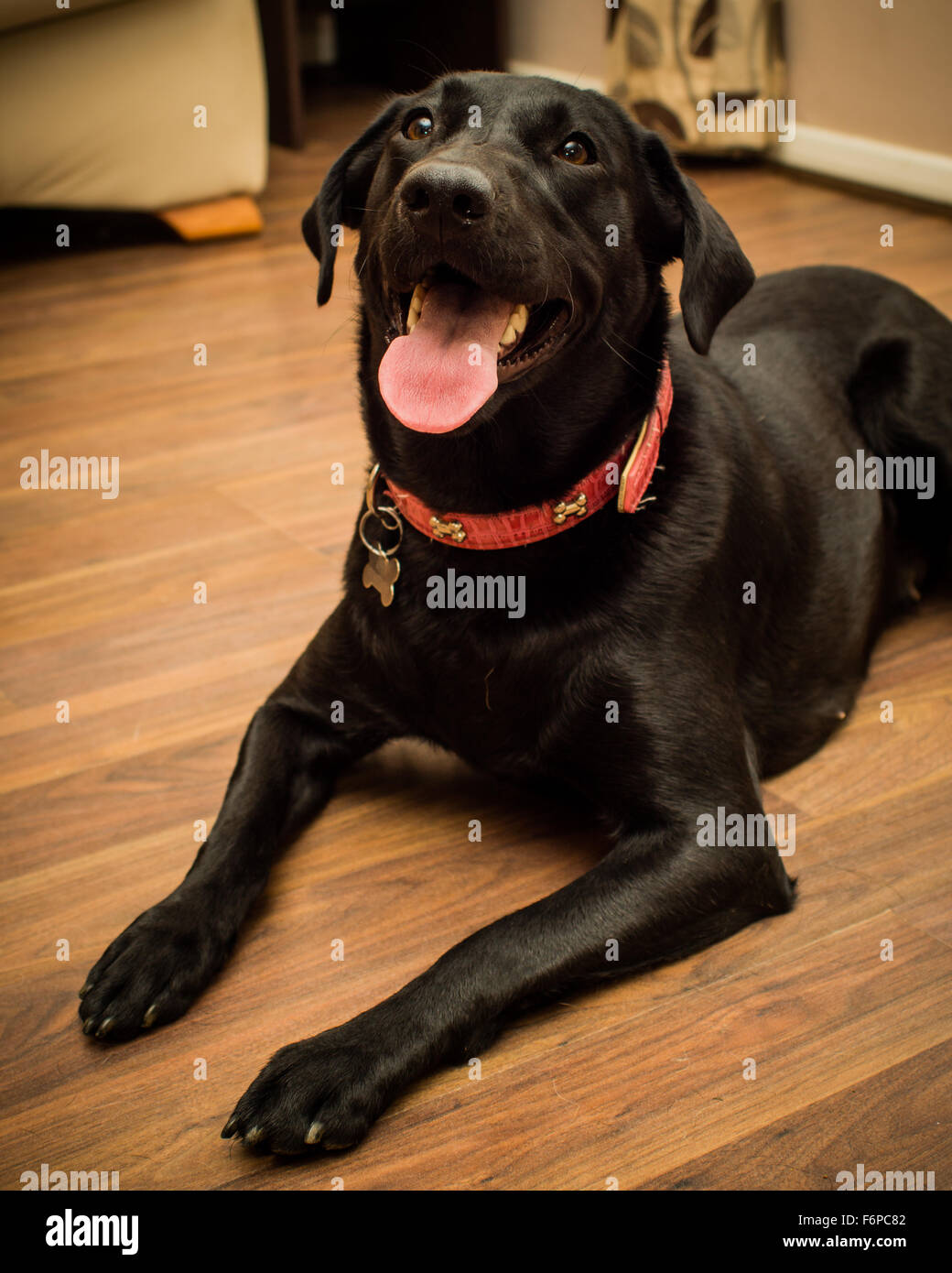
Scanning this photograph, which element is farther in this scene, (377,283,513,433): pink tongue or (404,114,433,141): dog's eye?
(404,114,433,141): dog's eye

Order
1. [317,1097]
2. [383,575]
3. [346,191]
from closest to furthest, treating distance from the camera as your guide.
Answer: [317,1097], [383,575], [346,191]

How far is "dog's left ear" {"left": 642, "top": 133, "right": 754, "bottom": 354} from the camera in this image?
1479mm

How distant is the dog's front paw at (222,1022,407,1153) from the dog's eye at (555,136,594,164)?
95cm

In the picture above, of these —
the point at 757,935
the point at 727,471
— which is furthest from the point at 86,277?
the point at 757,935

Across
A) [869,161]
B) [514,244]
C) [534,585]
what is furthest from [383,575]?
[869,161]

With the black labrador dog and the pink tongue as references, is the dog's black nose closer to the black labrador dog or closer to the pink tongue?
the black labrador dog

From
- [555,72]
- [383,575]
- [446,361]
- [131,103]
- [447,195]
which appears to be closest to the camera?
[447,195]

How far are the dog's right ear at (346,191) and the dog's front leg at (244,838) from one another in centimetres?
47

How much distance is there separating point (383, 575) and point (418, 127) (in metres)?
0.52

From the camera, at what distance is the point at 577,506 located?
4.84 feet

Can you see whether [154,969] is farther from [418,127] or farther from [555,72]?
[555,72]

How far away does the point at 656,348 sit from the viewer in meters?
1.53

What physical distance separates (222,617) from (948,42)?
2.87 m

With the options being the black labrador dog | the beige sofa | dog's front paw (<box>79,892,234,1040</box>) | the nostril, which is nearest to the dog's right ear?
the black labrador dog
